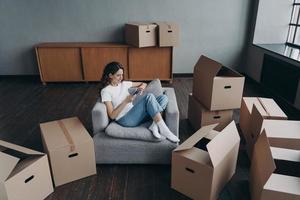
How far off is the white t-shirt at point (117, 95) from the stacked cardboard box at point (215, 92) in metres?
0.83

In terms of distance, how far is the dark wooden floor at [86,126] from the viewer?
1974mm

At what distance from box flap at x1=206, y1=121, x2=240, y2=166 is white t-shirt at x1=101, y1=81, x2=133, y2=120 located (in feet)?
2.85

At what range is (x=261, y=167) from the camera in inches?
65.8

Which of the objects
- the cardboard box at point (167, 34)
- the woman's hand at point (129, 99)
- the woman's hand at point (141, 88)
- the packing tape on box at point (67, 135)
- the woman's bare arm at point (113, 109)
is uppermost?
the cardboard box at point (167, 34)

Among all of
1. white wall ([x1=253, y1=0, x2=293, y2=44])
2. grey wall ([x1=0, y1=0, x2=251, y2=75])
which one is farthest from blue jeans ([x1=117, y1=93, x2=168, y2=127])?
white wall ([x1=253, y1=0, x2=293, y2=44])

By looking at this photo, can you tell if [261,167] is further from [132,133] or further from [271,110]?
[132,133]

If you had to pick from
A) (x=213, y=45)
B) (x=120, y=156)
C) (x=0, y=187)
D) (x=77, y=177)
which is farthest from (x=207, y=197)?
(x=213, y=45)

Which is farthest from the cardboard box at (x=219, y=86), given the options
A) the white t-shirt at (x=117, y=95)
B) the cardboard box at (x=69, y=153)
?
the cardboard box at (x=69, y=153)

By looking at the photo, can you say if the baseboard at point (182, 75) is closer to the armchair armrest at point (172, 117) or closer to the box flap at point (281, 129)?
the armchair armrest at point (172, 117)

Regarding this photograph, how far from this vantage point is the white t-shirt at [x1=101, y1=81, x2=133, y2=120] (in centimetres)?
221

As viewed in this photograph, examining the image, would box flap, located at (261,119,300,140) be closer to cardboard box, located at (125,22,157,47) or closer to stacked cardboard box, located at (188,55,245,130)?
stacked cardboard box, located at (188,55,245,130)

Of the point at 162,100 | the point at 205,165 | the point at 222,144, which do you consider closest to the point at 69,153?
the point at 162,100

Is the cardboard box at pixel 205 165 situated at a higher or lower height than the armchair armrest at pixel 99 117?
lower

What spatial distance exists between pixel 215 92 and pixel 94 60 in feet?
8.22
